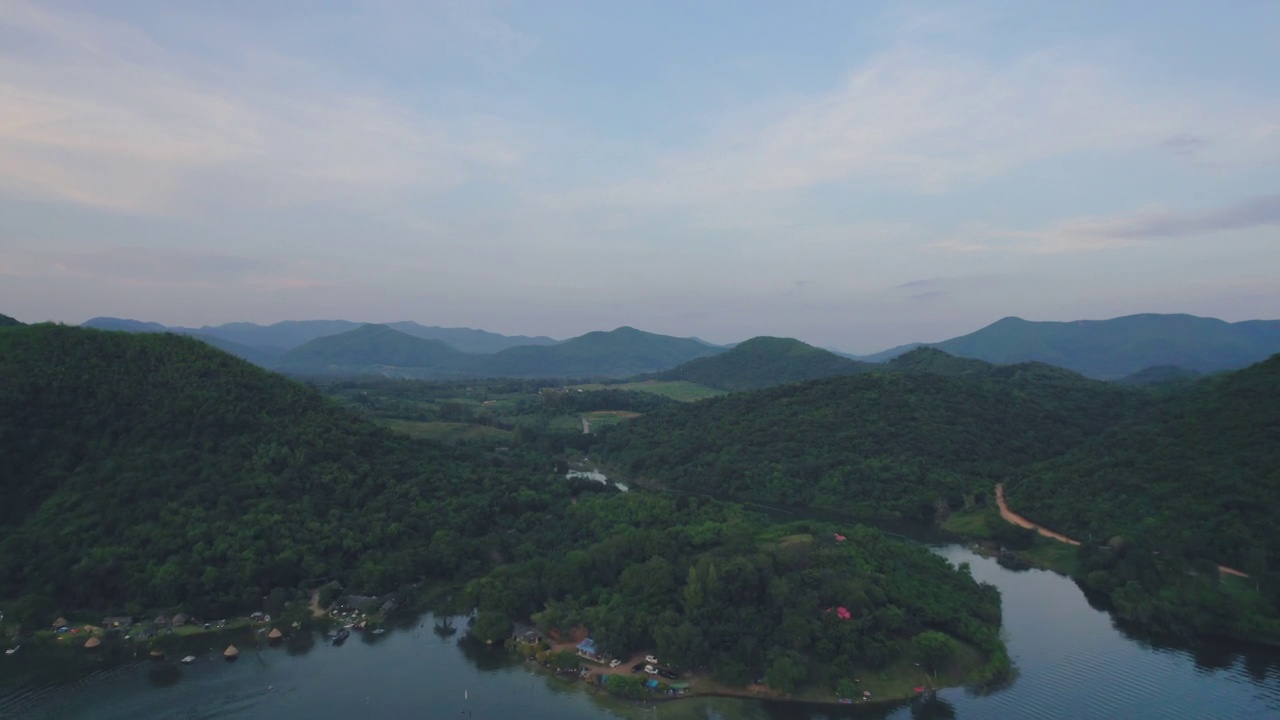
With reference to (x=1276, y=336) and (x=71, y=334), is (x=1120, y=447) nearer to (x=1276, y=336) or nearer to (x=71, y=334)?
(x=71, y=334)

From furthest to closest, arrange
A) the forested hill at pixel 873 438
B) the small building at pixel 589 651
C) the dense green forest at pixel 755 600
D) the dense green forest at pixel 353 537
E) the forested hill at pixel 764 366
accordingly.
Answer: the forested hill at pixel 764 366, the forested hill at pixel 873 438, the dense green forest at pixel 353 537, the small building at pixel 589 651, the dense green forest at pixel 755 600

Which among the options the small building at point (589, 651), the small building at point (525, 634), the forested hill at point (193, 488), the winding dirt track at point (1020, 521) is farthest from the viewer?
the winding dirt track at point (1020, 521)

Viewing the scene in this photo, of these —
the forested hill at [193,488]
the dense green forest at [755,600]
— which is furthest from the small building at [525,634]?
the forested hill at [193,488]

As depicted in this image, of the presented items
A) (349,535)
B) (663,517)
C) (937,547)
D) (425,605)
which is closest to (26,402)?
(349,535)

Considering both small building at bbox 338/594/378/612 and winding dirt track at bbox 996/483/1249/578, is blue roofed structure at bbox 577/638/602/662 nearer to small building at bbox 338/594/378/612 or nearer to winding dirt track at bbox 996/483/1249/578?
small building at bbox 338/594/378/612

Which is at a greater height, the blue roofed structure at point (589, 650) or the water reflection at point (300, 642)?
the blue roofed structure at point (589, 650)

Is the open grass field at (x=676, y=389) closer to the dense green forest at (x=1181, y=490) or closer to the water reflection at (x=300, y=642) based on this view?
the dense green forest at (x=1181, y=490)

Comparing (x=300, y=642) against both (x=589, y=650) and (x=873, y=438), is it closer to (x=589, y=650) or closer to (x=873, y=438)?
(x=589, y=650)

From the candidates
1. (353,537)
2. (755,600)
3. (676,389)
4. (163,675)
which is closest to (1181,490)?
(755,600)
